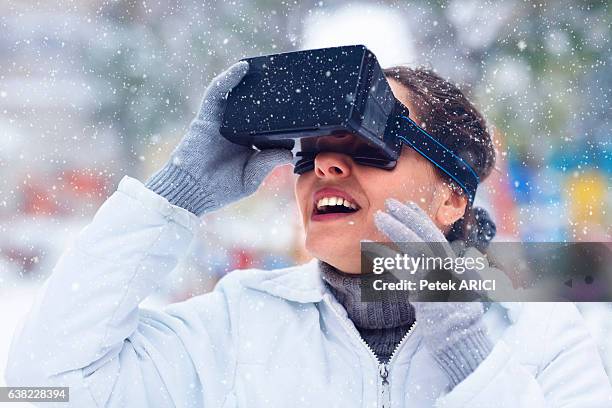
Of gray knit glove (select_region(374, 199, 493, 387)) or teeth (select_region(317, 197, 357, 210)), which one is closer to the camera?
gray knit glove (select_region(374, 199, 493, 387))

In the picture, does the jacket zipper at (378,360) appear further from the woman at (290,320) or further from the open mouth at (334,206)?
the open mouth at (334,206)

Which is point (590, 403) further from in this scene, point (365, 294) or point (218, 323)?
point (218, 323)

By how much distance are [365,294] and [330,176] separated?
0.20m

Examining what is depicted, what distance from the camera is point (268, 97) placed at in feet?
3.32

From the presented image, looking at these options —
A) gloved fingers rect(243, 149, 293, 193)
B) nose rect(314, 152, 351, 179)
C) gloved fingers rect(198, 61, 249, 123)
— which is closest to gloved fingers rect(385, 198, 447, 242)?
nose rect(314, 152, 351, 179)

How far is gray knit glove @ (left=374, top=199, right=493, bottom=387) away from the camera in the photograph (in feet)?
3.18

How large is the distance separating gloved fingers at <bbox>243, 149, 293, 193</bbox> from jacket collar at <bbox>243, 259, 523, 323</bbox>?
0.16 metres

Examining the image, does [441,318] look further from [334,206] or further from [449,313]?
[334,206]

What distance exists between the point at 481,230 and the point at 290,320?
41 cm

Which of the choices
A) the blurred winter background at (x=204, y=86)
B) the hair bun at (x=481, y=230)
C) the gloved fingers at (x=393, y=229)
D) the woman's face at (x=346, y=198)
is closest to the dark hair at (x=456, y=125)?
the hair bun at (x=481, y=230)

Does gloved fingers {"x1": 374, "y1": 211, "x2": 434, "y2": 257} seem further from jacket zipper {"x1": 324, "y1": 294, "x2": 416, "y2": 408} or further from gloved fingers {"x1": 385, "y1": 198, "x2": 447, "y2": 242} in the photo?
jacket zipper {"x1": 324, "y1": 294, "x2": 416, "y2": 408}

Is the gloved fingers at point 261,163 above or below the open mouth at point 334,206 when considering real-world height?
above

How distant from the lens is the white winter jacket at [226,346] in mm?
985

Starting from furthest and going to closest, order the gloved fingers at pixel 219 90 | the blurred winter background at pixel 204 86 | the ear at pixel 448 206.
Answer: the blurred winter background at pixel 204 86, the ear at pixel 448 206, the gloved fingers at pixel 219 90
